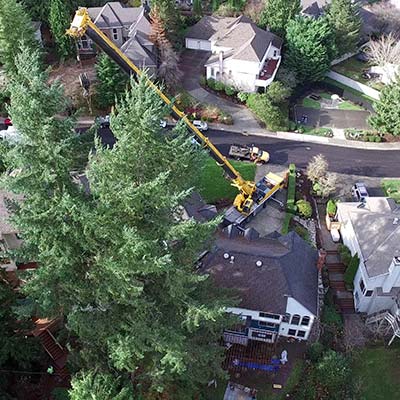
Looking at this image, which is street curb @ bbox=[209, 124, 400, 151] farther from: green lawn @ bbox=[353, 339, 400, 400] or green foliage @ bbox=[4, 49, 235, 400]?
green foliage @ bbox=[4, 49, 235, 400]

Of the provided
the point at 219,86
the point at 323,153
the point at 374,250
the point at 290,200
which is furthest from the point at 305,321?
the point at 219,86

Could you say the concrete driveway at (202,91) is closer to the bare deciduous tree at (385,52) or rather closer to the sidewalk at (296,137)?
the sidewalk at (296,137)

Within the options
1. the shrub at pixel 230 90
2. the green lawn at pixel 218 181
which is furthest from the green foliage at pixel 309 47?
the green lawn at pixel 218 181

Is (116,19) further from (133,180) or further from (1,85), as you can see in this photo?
(133,180)

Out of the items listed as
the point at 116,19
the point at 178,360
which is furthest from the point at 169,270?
the point at 116,19

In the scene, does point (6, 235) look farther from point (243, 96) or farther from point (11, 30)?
point (243, 96)

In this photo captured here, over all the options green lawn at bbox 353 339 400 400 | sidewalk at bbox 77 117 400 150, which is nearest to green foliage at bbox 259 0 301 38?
sidewalk at bbox 77 117 400 150
